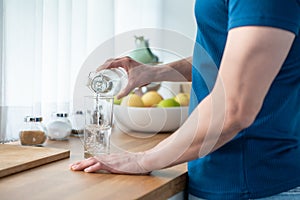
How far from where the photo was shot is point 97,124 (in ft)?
4.09

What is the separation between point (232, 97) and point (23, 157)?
518 millimetres

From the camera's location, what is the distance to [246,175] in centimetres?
99

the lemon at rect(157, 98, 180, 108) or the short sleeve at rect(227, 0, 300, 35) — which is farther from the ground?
the short sleeve at rect(227, 0, 300, 35)

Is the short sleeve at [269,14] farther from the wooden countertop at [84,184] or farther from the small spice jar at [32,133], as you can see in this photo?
the small spice jar at [32,133]

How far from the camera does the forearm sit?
54.0 inches

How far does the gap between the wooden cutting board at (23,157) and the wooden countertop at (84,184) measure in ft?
0.04

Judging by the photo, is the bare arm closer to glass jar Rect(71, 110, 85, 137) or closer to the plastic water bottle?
the plastic water bottle

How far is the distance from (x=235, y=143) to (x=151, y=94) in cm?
69

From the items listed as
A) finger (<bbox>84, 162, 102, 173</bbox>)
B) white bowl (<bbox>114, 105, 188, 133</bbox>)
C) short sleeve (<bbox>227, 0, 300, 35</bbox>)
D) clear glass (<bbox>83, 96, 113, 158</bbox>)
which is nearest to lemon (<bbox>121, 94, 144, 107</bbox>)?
white bowl (<bbox>114, 105, 188, 133</bbox>)

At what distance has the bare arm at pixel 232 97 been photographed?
807mm

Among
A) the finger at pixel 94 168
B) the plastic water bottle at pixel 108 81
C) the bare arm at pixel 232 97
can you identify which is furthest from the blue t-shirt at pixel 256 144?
the plastic water bottle at pixel 108 81

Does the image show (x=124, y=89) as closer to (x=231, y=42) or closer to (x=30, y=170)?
(x=30, y=170)

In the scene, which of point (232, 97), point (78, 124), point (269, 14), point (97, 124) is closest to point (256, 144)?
point (232, 97)

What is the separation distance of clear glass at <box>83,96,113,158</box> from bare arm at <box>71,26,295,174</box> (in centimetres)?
24
